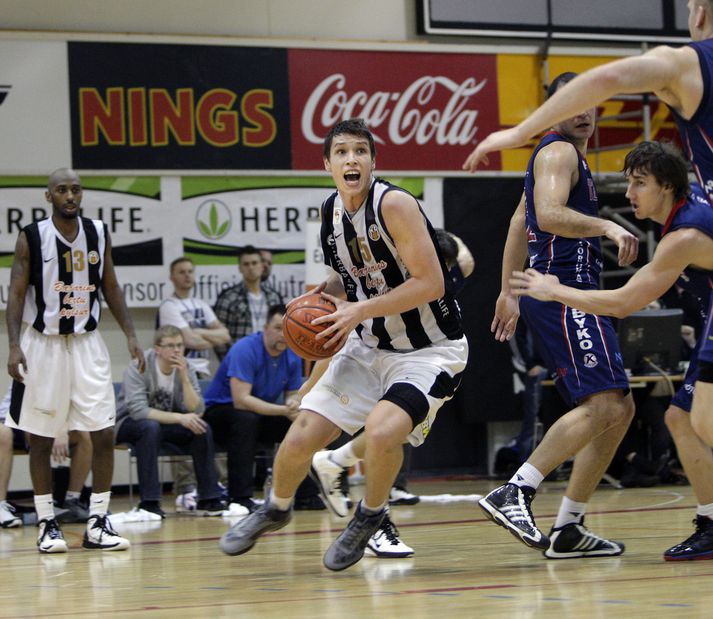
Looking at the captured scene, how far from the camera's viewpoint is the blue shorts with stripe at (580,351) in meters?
4.70

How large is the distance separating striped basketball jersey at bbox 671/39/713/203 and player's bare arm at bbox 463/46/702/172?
25mm

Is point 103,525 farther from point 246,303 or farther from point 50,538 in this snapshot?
point 246,303

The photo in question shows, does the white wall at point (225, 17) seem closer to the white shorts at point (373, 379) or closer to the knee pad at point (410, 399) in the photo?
the white shorts at point (373, 379)

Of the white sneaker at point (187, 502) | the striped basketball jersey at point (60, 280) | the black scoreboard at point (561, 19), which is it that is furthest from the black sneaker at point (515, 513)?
the black scoreboard at point (561, 19)

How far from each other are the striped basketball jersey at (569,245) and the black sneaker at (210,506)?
3671 mm

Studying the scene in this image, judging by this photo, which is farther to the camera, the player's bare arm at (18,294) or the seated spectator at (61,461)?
the seated spectator at (61,461)

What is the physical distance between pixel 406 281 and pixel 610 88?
135cm

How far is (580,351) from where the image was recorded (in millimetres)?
4727

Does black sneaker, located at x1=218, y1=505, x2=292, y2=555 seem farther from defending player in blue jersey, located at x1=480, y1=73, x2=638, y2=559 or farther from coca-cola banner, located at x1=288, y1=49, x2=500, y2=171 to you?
coca-cola banner, located at x1=288, y1=49, x2=500, y2=171

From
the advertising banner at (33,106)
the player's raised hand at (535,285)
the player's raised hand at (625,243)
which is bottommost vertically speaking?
the player's raised hand at (535,285)

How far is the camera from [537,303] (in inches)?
193

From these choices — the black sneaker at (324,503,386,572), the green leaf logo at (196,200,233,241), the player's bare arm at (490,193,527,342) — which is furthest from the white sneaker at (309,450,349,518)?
the green leaf logo at (196,200,233,241)

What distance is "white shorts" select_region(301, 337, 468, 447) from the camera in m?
4.48

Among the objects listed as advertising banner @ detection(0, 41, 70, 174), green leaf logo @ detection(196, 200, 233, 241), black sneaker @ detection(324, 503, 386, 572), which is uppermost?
advertising banner @ detection(0, 41, 70, 174)
